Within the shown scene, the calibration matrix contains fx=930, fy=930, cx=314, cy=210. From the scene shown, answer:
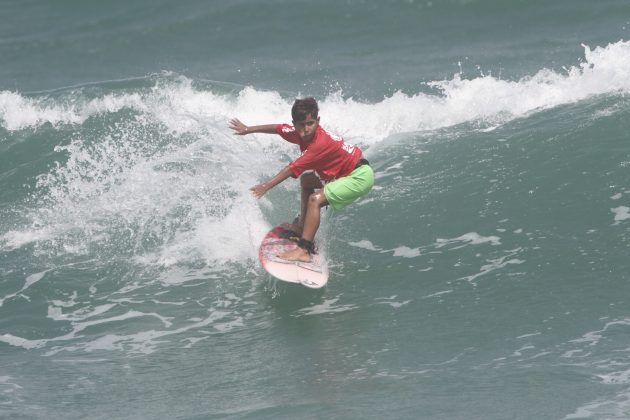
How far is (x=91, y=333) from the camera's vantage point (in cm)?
872

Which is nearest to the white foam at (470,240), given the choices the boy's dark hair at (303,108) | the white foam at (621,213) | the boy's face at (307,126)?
the white foam at (621,213)

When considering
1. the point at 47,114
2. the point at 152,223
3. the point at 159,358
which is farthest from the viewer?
the point at 47,114

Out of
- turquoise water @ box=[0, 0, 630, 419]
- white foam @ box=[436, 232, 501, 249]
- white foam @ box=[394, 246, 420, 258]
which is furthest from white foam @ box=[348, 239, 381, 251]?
white foam @ box=[436, 232, 501, 249]

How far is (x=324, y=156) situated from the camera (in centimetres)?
869

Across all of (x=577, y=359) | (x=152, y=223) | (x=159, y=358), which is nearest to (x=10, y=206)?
(x=152, y=223)

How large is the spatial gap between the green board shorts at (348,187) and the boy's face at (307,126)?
56 centimetres

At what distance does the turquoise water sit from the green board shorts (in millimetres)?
893

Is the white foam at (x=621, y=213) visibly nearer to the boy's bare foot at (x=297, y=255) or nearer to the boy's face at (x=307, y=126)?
the boy's bare foot at (x=297, y=255)

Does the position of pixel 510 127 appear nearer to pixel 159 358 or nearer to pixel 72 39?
pixel 159 358

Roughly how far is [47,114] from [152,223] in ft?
18.3

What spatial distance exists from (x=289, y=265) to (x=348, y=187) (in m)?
0.95

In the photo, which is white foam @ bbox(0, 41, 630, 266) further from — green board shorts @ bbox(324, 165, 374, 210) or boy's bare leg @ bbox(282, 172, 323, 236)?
green board shorts @ bbox(324, 165, 374, 210)

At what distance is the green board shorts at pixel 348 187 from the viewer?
8.81 m

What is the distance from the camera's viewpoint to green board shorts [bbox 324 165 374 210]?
28.9ft
